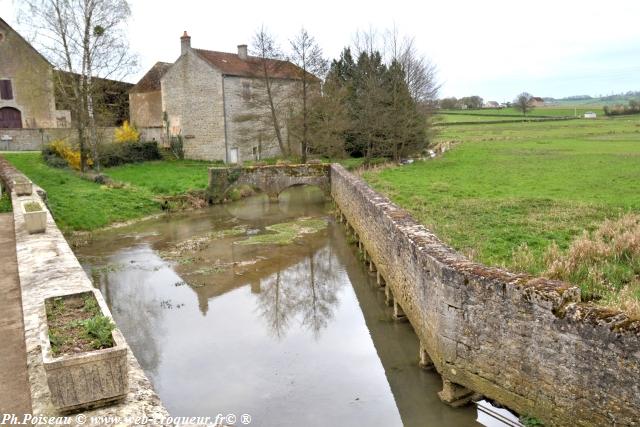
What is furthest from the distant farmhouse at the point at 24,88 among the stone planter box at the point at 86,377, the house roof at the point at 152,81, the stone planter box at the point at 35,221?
the stone planter box at the point at 86,377

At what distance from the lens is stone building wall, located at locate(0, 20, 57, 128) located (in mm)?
35000

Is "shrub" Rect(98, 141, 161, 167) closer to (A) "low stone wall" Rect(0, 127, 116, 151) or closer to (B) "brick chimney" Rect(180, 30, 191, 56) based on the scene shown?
(A) "low stone wall" Rect(0, 127, 116, 151)

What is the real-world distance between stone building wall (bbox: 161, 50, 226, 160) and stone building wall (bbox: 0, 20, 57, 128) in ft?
26.0

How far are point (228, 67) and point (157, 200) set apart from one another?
15394 millimetres

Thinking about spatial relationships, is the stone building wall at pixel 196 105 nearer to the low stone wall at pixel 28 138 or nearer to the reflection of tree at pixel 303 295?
the low stone wall at pixel 28 138

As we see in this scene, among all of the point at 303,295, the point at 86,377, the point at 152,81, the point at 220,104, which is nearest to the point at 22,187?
the point at 303,295

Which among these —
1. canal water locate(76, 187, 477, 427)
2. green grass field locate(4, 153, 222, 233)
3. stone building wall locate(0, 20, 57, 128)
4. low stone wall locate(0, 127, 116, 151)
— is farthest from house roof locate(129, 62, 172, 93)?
A: canal water locate(76, 187, 477, 427)

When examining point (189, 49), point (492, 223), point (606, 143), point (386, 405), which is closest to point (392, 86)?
point (189, 49)

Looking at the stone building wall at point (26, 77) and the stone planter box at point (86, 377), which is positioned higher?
the stone building wall at point (26, 77)

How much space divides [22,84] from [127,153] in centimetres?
927

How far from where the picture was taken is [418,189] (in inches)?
862

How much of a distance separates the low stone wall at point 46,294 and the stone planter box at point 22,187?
218cm

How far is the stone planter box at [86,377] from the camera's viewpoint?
4707 mm

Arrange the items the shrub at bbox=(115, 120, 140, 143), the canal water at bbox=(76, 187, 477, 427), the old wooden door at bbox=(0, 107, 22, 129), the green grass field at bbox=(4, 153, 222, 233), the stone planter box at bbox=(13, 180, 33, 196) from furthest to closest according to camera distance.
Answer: the old wooden door at bbox=(0, 107, 22, 129) → the shrub at bbox=(115, 120, 140, 143) → the green grass field at bbox=(4, 153, 222, 233) → the stone planter box at bbox=(13, 180, 33, 196) → the canal water at bbox=(76, 187, 477, 427)
